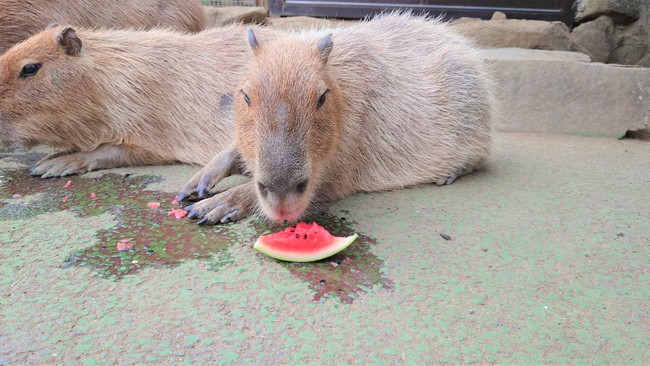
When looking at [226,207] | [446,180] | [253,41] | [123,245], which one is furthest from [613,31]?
[123,245]

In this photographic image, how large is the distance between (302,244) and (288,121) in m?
0.51

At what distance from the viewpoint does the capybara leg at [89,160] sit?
121 inches

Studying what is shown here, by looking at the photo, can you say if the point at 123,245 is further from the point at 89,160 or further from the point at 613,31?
the point at 613,31

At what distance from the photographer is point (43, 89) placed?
3.09 m

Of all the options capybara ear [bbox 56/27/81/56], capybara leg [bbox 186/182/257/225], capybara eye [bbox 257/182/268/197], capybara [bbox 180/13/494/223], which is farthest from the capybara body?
capybara eye [bbox 257/182/268/197]

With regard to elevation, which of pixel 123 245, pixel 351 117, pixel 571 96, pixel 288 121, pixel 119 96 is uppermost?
pixel 288 121

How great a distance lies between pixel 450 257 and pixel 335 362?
830mm

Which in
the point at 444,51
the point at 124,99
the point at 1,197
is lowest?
the point at 1,197

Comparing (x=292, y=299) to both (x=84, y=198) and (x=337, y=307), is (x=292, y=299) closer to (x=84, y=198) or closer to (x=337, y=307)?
(x=337, y=307)

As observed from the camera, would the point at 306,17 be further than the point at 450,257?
Yes

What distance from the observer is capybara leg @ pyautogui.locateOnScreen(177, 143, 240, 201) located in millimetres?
2617

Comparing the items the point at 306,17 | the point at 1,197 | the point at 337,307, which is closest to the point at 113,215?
the point at 1,197

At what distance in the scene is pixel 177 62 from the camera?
3.52 meters

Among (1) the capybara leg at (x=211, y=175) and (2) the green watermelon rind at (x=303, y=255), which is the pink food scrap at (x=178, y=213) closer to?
(1) the capybara leg at (x=211, y=175)
